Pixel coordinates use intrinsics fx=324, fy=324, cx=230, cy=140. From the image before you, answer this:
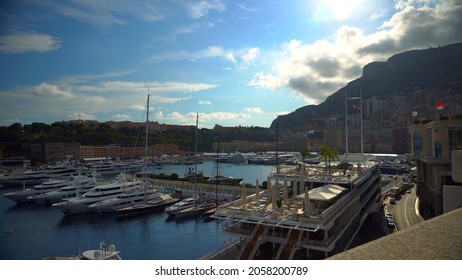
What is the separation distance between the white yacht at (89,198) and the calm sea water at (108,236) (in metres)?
0.39

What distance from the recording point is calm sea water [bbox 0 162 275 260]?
8.99m

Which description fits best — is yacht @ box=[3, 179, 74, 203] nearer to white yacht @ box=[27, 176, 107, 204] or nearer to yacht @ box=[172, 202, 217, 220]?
white yacht @ box=[27, 176, 107, 204]

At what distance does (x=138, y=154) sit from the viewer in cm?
4066

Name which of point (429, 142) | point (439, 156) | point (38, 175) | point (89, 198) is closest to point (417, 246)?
point (439, 156)

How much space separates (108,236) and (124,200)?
11.6 ft

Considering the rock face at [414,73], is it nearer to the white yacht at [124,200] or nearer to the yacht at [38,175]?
the white yacht at [124,200]

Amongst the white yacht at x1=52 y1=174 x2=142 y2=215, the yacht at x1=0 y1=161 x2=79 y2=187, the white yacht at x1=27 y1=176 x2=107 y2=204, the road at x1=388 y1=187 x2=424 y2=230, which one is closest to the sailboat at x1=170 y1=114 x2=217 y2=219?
the white yacht at x1=52 y1=174 x2=142 y2=215

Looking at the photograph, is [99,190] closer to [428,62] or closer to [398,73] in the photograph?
[428,62]

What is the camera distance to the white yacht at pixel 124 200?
13641mm

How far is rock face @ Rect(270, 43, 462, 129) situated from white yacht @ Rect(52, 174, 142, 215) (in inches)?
540

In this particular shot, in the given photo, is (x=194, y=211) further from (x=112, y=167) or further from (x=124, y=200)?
(x=112, y=167)
